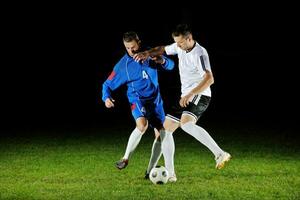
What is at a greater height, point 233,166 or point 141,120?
point 141,120

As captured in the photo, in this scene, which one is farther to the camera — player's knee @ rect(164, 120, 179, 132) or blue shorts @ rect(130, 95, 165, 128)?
blue shorts @ rect(130, 95, 165, 128)

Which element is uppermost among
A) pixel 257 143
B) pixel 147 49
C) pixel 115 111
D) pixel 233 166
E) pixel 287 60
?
pixel 147 49

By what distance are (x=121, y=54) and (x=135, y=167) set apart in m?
16.7

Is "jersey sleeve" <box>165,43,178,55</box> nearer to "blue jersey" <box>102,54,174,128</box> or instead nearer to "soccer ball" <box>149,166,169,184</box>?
"blue jersey" <box>102,54,174,128</box>

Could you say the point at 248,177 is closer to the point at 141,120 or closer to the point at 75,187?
the point at 141,120

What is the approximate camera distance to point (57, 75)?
2377 centimetres

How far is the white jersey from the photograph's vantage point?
781 cm

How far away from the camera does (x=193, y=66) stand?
802 cm

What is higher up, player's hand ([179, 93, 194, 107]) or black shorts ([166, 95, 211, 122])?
player's hand ([179, 93, 194, 107])

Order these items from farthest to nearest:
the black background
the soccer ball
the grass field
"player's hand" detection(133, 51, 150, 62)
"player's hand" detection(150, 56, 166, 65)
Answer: the black background
"player's hand" detection(150, 56, 166, 65)
"player's hand" detection(133, 51, 150, 62)
the soccer ball
the grass field

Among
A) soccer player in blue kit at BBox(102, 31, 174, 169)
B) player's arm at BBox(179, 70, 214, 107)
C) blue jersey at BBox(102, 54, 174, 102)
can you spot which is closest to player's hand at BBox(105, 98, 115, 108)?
soccer player in blue kit at BBox(102, 31, 174, 169)

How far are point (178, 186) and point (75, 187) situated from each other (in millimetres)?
1228

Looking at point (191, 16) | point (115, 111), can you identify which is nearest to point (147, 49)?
point (115, 111)

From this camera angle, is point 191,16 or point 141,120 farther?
point 191,16
